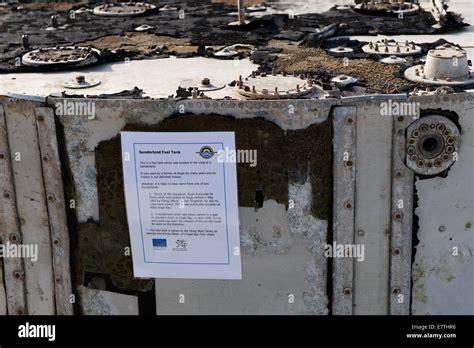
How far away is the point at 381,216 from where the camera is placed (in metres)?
8.95

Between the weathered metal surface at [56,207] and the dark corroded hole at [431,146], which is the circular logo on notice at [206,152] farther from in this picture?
the dark corroded hole at [431,146]

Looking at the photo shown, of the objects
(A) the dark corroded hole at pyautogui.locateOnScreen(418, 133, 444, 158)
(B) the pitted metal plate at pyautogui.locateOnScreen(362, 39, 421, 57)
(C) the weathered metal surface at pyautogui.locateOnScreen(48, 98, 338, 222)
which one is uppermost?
(B) the pitted metal plate at pyautogui.locateOnScreen(362, 39, 421, 57)

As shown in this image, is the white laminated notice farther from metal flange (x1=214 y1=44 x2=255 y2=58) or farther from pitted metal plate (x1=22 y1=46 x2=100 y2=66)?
metal flange (x1=214 y1=44 x2=255 y2=58)

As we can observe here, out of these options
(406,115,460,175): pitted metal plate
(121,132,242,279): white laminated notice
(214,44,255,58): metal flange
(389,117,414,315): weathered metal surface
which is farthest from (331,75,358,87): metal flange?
(214,44,255,58): metal flange

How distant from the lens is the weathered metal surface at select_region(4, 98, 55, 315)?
907 cm

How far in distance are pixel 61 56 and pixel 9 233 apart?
10.1 ft

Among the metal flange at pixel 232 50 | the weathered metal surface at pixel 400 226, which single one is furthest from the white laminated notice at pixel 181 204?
the metal flange at pixel 232 50

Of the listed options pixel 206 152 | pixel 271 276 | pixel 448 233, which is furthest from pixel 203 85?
pixel 448 233

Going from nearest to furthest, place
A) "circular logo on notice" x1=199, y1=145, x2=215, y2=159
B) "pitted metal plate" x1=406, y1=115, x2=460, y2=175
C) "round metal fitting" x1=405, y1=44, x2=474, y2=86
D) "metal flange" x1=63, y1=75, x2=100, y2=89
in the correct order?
"pitted metal plate" x1=406, y1=115, x2=460, y2=175
"circular logo on notice" x1=199, y1=145, x2=215, y2=159
"round metal fitting" x1=405, y1=44, x2=474, y2=86
"metal flange" x1=63, y1=75, x2=100, y2=89

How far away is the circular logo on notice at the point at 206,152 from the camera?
8.73 metres

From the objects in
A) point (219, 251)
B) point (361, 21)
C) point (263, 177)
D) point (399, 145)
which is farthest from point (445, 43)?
point (219, 251)

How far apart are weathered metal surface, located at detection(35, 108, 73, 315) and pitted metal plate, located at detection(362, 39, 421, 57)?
4909mm

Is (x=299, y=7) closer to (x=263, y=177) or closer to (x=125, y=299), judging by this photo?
(x=263, y=177)

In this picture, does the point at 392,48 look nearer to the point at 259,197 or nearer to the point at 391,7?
the point at 391,7
